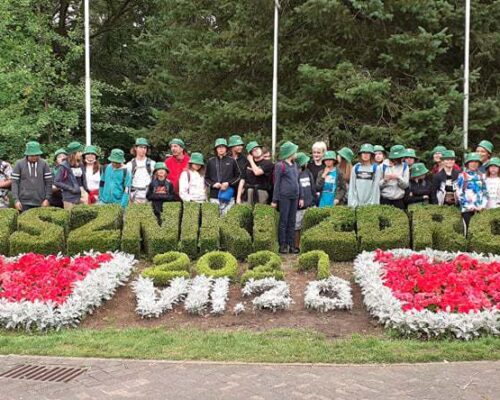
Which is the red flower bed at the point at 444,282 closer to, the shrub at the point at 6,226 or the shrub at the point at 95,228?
the shrub at the point at 95,228

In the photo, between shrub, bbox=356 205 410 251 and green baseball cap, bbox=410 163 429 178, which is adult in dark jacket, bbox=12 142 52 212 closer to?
shrub, bbox=356 205 410 251

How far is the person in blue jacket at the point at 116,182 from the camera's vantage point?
1064 cm

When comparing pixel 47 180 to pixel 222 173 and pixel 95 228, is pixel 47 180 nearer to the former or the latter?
pixel 95 228

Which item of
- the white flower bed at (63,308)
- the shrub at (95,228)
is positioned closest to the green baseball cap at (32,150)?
the shrub at (95,228)

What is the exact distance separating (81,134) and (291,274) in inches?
625

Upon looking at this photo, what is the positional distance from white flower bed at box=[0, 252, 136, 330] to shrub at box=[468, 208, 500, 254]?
18.5ft

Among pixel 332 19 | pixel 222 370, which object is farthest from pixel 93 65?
pixel 222 370

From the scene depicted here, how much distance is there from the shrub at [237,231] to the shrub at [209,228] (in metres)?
0.13

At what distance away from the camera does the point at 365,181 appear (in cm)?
1049

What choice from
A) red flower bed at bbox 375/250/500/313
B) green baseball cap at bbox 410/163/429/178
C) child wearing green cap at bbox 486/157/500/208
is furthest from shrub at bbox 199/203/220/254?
child wearing green cap at bbox 486/157/500/208

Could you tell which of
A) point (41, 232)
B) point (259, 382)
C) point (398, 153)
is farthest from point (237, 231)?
point (259, 382)

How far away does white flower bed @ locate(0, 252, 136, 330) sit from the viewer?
7020 mm

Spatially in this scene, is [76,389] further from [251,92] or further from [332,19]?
[251,92]

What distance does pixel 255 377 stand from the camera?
5.38 meters
